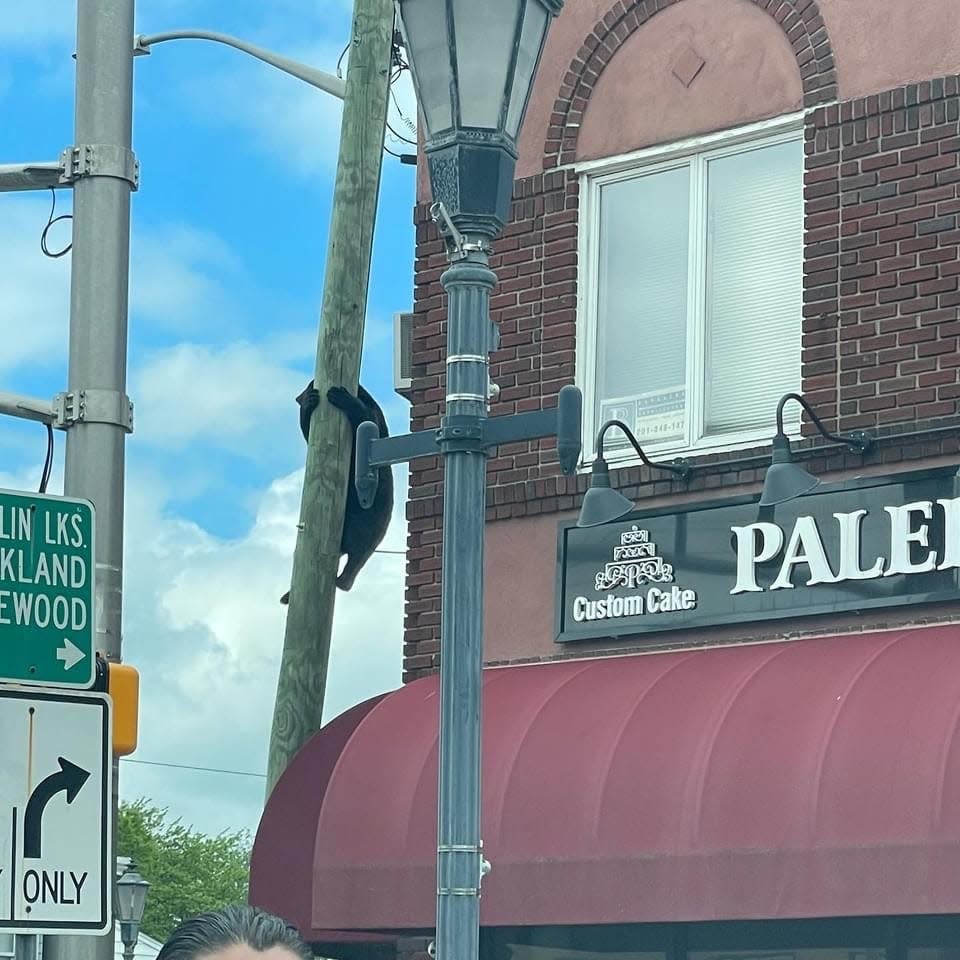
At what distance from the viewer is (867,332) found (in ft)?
39.6

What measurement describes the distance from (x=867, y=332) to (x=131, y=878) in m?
22.7

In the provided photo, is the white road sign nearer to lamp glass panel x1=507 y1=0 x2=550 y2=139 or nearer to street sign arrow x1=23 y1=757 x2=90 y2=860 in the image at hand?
street sign arrow x1=23 y1=757 x2=90 y2=860

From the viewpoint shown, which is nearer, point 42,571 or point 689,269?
point 42,571

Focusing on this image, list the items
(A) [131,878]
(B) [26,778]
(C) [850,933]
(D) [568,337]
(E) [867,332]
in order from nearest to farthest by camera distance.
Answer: (B) [26,778] → (C) [850,933] → (E) [867,332] → (D) [568,337] → (A) [131,878]

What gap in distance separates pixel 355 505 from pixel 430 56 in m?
6.05

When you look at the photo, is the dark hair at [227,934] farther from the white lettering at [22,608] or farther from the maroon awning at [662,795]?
the maroon awning at [662,795]

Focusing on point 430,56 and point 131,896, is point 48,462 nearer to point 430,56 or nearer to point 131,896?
point 430,56

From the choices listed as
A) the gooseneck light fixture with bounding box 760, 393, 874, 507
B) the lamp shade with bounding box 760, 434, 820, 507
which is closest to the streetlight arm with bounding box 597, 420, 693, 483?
the gooseneck light fixture with bounding box 760, 393, 874, 507

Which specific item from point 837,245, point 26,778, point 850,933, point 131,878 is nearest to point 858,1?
point 837,245

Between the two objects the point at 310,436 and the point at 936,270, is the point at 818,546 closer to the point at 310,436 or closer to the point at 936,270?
the point at 936,270

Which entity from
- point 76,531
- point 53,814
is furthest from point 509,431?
point 53,814

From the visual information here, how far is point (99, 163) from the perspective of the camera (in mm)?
8719

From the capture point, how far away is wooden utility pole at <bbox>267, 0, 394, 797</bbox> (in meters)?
12.4

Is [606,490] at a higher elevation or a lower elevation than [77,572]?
higher
